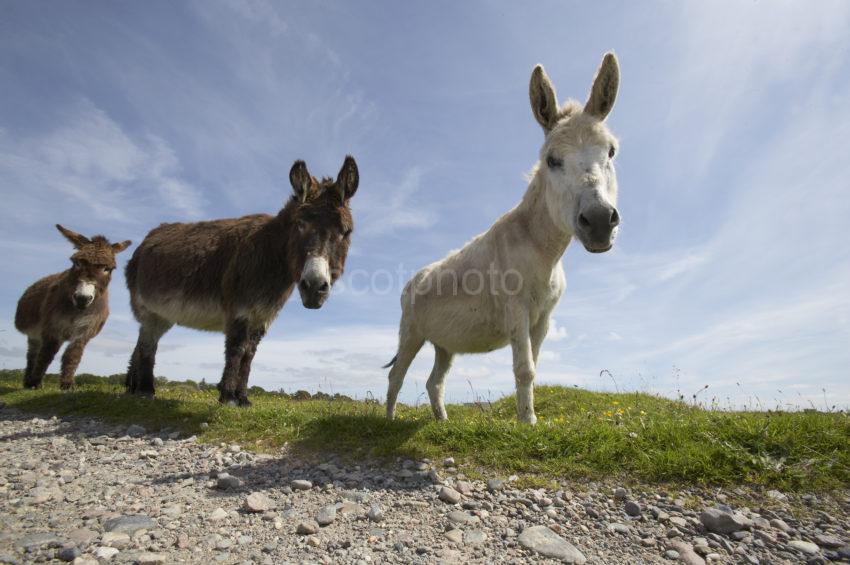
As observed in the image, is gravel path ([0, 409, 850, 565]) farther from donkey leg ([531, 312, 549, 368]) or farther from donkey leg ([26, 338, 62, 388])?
donkey leg ([26, 338, 62, 388])

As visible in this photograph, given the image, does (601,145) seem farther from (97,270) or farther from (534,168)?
(97,270)

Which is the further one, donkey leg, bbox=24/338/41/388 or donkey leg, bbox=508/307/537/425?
donkey leg, bbox=24/338/41/388

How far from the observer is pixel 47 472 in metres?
5.61

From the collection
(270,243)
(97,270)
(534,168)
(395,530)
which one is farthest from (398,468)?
(97,270)

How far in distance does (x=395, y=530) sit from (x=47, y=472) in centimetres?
483

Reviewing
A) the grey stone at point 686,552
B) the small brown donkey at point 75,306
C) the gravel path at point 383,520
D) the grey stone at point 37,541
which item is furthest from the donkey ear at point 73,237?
the grey stone at point 686,552

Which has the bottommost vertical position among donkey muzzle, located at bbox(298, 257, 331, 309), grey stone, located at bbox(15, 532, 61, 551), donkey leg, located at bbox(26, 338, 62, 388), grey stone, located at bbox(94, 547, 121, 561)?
grey stone, located at bbox(15, 532, 61, 551)

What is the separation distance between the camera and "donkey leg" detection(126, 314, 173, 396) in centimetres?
1066

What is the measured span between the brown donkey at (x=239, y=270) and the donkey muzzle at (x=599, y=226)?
12.9 feet

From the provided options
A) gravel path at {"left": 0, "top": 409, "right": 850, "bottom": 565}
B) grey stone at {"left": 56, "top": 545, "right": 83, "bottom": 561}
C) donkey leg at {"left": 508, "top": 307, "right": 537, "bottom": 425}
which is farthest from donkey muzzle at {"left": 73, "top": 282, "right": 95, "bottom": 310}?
donkey leg at {"left": 508, "top": 307, "right": 537, "bottom": 425}

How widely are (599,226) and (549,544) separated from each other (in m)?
3.06

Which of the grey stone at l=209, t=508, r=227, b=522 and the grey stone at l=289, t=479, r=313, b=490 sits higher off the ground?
the grey stone at l=289, t=479, r=313, b=490

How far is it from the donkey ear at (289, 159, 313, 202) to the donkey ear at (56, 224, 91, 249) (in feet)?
27.8

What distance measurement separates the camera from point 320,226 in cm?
749
